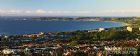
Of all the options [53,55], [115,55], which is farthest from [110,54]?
[53,55]

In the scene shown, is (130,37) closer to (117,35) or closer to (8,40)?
(117,35)

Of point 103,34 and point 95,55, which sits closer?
point 95,55

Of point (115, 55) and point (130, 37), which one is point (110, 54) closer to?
point (115, 55)

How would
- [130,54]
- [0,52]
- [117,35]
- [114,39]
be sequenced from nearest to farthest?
[130,54] < [0,52] < [114,39] < [117,35]

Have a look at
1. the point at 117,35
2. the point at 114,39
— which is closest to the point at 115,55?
the point at 114,39

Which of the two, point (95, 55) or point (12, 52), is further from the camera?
point (12, 52)

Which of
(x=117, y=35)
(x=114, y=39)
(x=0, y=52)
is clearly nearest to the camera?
(x=0, y=52)

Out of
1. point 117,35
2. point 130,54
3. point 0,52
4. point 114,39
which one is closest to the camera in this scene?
point 130,54

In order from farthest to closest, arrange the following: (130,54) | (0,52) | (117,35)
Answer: (117,35), (0,52), (130,54)
